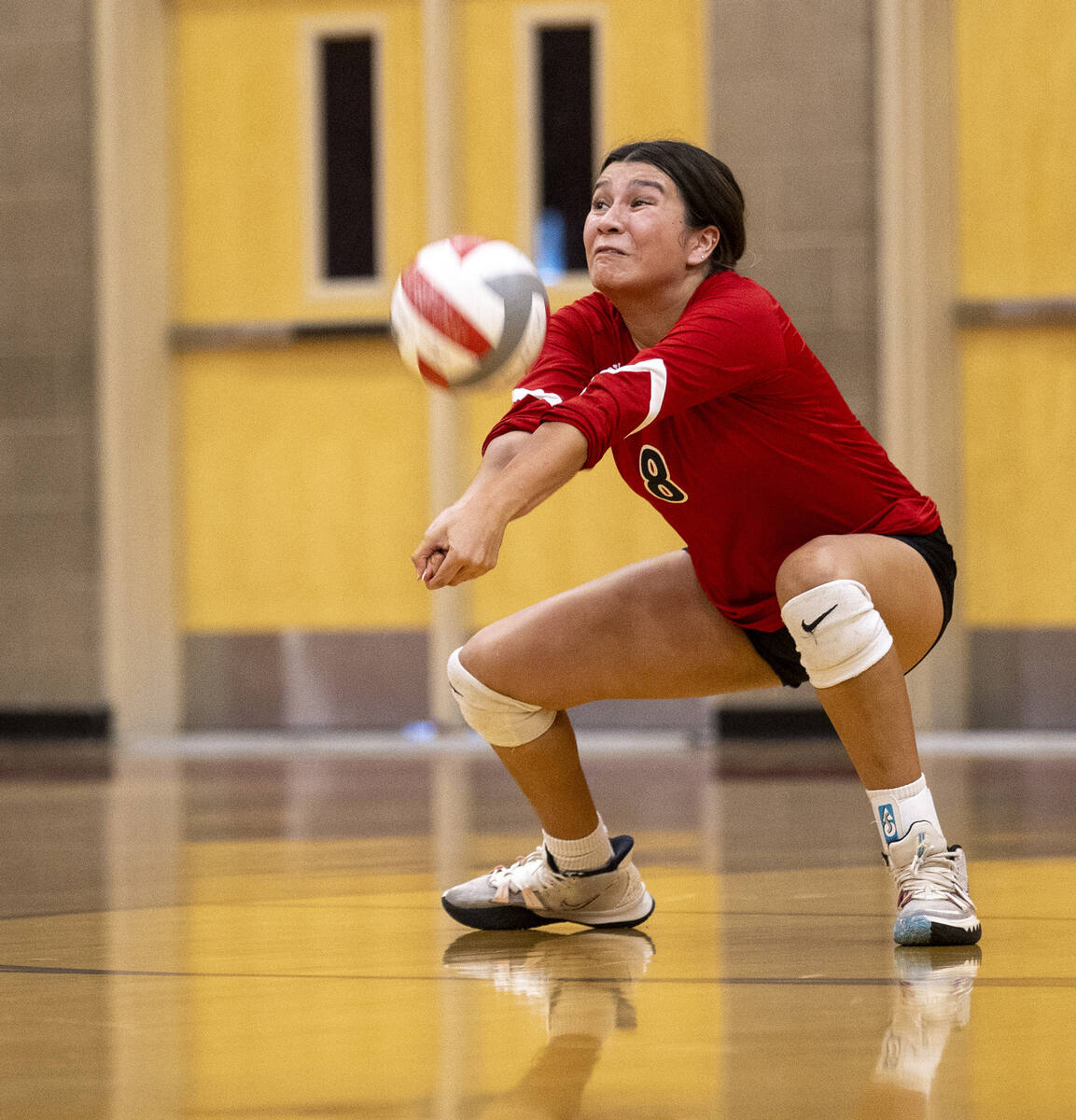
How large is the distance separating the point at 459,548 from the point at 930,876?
2.79ft

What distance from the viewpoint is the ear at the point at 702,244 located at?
2.66 meters

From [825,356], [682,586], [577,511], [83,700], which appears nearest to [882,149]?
[825,356]

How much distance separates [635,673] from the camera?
271cm

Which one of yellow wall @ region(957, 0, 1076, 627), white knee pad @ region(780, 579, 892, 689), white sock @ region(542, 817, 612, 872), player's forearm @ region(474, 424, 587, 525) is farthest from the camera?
yellow wall @ region(957, 0, 1076, 627)

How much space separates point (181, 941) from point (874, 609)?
1.15 meters

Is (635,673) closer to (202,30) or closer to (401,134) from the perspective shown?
(401,134)

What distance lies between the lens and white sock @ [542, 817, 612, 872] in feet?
9.02

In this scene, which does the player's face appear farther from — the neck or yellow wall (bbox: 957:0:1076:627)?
yellow wall (bbox: 957:0:1076:627)

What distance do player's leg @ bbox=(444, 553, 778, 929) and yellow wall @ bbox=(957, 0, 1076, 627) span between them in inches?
174

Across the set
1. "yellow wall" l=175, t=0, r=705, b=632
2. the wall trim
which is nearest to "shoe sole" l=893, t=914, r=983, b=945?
Answer: "yellow wall" l=175, t=0, r=705, b=632

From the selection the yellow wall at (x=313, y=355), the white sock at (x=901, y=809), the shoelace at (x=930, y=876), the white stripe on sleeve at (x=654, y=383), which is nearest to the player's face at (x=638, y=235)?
the white stripe on sleeve at (x=654, y=383)

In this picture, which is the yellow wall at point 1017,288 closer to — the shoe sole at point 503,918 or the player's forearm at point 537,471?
the shoe sole at point 503,918

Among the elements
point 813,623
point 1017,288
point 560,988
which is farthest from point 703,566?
point 1017,288

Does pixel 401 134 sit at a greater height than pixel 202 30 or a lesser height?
lesser
